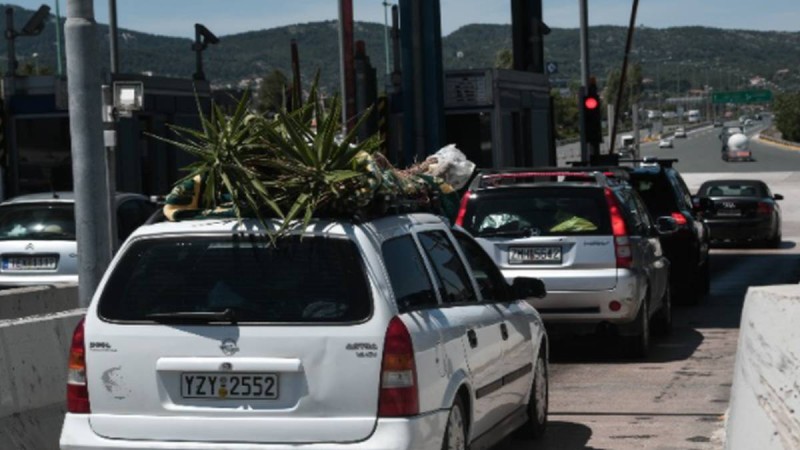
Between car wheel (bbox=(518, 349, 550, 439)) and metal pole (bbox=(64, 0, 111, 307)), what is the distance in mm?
3237

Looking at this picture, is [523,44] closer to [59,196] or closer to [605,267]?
[59,196]

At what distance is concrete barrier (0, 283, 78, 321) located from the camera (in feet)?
44.2

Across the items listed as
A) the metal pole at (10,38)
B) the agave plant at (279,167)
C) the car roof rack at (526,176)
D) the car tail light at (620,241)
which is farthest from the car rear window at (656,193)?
the metal pole at (10,38)

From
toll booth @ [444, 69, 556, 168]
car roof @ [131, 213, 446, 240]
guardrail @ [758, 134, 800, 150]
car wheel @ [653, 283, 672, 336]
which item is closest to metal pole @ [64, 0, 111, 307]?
car roof @ [131, 213, 446, 240]

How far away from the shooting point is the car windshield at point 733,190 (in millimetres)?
36094

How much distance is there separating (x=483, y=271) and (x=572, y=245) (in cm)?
514

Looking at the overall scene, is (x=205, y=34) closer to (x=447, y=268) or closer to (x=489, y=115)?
(x=489, y=115)

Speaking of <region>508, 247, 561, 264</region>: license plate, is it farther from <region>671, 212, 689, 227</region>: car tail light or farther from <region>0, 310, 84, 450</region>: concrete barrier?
<region>671, 212, 689, 227</region>: car tail light

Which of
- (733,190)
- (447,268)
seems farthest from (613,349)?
(733,190)

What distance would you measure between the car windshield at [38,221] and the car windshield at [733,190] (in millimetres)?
19741

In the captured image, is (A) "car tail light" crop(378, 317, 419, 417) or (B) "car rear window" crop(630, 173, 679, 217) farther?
(B) "car rear window" crop(630, 173, 679, 217)

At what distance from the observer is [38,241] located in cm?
1898

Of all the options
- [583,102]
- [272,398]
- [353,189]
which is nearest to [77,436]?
[272,398]

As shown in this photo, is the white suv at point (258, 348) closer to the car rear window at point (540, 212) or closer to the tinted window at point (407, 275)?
the tinted window at point (407, 275)
